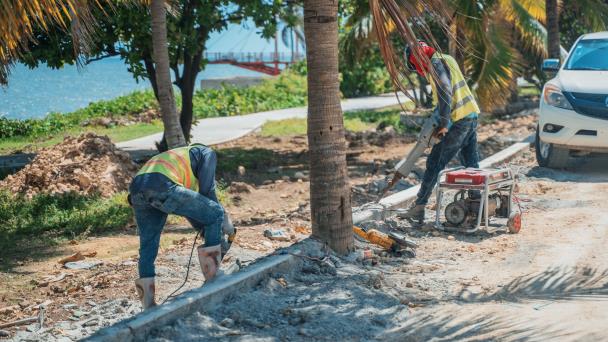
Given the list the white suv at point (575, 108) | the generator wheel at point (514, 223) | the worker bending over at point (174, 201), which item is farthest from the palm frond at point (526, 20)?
the worker bending over at point (174, 201)

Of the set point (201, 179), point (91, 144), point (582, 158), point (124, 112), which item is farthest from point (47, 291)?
point (124, 112)

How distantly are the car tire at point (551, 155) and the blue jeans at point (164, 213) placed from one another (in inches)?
312

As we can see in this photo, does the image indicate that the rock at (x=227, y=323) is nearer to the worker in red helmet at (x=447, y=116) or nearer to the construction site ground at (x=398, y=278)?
the construction site ground at (x=398, y=278)

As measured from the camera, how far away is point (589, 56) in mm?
13547

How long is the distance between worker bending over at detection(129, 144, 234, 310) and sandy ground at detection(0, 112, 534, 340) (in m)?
0.61

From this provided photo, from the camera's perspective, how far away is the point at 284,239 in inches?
360

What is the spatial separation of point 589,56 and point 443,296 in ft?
24.8

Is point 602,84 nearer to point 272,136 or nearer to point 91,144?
point 91,144

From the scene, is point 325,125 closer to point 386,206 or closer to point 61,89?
point 386,206

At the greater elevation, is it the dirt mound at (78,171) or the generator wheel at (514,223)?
the dirt mound at (78,171)

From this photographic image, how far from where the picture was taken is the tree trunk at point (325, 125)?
788cm

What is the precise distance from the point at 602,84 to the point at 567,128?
776 millimetres

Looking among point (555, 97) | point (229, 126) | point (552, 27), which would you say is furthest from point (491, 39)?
point (229, 126)

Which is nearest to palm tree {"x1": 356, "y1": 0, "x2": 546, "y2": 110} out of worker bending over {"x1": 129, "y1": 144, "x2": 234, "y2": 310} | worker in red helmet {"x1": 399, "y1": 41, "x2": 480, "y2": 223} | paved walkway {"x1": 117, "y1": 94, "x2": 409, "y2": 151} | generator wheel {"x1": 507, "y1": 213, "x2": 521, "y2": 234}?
worker in red helmet {"x1": 399, "y1": 41, "x2": 480, "y2": 223}
